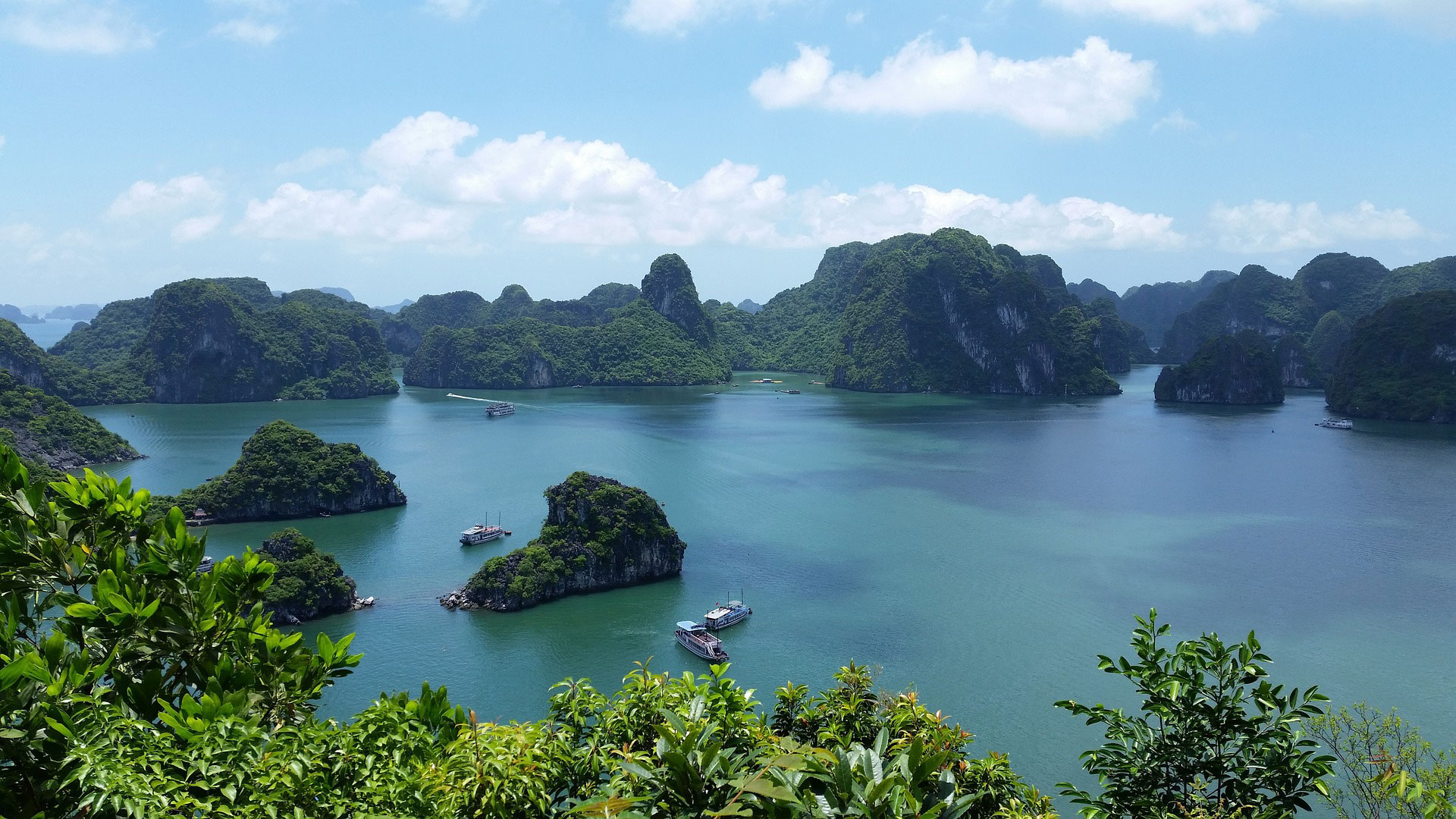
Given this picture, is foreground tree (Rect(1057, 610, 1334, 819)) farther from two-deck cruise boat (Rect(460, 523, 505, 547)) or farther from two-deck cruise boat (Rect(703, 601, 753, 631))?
two-deck cruise boat (Rect(460, 523, 505, 547))

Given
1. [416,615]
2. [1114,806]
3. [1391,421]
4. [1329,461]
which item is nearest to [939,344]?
[1391,421]

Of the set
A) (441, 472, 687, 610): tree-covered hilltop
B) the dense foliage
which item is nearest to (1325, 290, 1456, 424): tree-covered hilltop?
(441, 472, 687, 610): tree-covered hilltop

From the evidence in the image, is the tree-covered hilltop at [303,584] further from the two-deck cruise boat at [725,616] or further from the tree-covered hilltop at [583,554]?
the two-deck cruise boat at [725,616]

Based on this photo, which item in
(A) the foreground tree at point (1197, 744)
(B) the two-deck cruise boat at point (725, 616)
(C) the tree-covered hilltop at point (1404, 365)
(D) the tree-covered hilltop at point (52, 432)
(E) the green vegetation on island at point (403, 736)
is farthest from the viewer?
(C) the tree-covered hilltop at point (1404, 365)

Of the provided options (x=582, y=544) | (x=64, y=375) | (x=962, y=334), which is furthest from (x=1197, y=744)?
(x=64, y=375)

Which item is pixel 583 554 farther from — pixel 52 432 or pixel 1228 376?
pixel 1228 376

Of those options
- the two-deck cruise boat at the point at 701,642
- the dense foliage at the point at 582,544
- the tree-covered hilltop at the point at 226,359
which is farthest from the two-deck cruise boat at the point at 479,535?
the tree-covered hilltop at the point at 226,359

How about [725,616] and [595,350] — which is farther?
[595,350]
